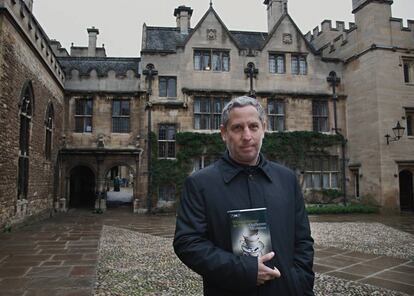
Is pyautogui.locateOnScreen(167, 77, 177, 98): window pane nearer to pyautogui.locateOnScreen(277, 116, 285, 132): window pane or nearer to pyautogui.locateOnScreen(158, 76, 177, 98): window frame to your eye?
pyautogui.locateOnScreen(158, 76, 177, 98): window frame

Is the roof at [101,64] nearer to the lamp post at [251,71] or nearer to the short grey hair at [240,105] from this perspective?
the lamp post at [251,71]

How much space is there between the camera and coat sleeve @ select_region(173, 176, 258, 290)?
72.6 inches

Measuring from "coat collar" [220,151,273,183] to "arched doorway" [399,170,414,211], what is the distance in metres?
18.9

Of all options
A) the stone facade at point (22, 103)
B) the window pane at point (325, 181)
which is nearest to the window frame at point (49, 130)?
the stone facade at point (22, 103)

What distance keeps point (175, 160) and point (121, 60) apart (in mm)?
7070

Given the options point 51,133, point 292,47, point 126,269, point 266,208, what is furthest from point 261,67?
point 266,208

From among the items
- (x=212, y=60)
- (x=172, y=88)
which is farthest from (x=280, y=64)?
(x=172, y=88)

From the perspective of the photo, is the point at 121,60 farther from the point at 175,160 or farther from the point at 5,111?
the point at 5,111

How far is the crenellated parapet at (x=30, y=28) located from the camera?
9669 millimetres

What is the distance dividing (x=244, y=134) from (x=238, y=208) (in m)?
0.45

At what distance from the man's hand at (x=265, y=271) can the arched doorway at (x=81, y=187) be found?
19.1 m

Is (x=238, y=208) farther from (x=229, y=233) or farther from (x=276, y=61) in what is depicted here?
(x=276, y=61)

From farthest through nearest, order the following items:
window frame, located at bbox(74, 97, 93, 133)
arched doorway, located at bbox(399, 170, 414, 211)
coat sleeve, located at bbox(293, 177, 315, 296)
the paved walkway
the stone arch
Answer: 1. arched doorway, located at bbox(399, 170, 414, 211)
2. window frame, located at bbox(74, 97, 93, 133)
3. the stone arch
4. the paved walkway
5. coat sleeve, located at bbox(293, 177, 315, 296)

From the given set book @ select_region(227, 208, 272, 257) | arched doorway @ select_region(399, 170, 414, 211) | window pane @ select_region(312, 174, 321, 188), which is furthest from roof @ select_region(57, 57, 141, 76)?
book @ select_region(227, 208, 272, 257)
